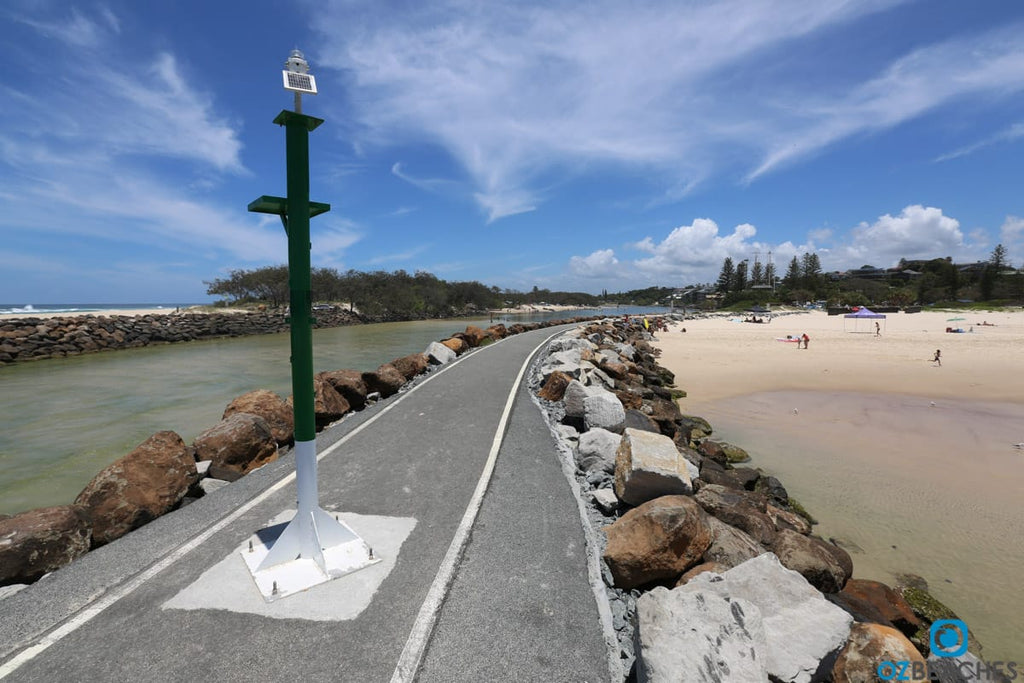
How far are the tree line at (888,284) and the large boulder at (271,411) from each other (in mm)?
103798

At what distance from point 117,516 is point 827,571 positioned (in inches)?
278

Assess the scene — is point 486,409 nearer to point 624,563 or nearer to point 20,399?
point 624,563

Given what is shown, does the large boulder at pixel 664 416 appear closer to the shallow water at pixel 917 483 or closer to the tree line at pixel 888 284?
the shallow water at pixel 917 483

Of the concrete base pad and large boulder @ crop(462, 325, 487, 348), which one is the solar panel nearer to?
the concrete base pad

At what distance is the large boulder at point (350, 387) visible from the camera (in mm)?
9547

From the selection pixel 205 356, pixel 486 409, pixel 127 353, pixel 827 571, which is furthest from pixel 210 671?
pixel 127 353

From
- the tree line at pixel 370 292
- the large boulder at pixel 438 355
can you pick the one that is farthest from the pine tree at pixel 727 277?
the large boulder at pixel 438 355

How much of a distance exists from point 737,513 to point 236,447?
6680 millimetres

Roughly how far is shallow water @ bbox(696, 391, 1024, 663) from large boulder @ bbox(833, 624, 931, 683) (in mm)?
2607

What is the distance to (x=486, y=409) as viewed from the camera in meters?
8.79

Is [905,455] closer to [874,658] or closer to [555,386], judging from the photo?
[555,386]

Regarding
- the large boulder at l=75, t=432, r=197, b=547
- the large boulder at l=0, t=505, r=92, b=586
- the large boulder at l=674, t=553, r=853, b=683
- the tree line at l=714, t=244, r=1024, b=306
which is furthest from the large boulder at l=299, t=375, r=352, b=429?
the tree line at l=714, t=244, r=1024, b=306

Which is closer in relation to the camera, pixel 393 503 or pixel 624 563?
pixel 624 563

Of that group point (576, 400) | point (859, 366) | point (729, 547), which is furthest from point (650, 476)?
point (859, 366)
